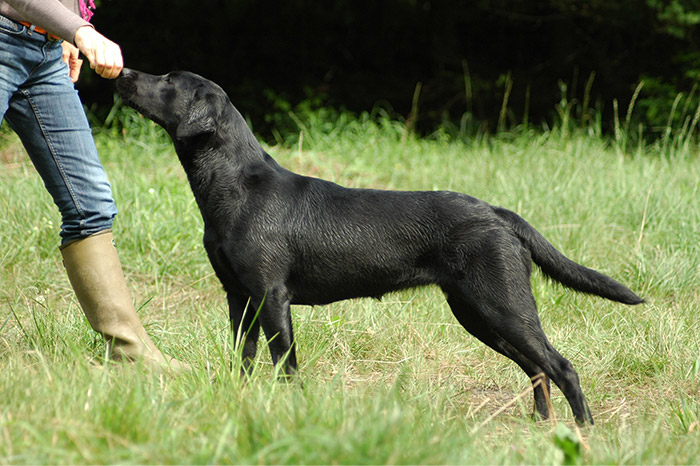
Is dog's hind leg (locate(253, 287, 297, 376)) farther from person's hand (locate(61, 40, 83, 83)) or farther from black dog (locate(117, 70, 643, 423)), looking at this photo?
person's hand (locate(61, 40, 83, 83))

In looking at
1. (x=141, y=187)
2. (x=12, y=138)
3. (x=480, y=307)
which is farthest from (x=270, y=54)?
(x=480, y=307)

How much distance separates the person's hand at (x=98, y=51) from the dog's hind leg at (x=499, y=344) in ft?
5.43

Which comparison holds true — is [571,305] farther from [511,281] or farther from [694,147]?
[694,147]

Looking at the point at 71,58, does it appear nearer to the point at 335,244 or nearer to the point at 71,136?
the point at 71,136

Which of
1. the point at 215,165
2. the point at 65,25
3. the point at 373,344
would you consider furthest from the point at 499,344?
the point at 65,25

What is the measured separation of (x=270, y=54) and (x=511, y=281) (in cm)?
859

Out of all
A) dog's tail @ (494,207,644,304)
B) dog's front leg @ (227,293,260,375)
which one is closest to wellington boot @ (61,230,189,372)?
dog's front leg @ (227,293,260,375)

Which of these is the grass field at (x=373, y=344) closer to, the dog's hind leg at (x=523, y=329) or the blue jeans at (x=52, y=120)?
the dog's hind leg at (x=523, y=329)

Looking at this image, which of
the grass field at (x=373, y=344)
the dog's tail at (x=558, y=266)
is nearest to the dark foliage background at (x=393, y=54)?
the grass field at (x=373, y=344)

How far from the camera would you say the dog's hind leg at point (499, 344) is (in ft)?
9.93

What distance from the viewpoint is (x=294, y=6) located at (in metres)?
10.3

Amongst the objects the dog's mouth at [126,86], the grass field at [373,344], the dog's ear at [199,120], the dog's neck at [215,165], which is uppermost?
the dog's mouth at [126,86]

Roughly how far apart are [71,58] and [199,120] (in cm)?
65

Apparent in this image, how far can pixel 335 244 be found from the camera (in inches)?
118
